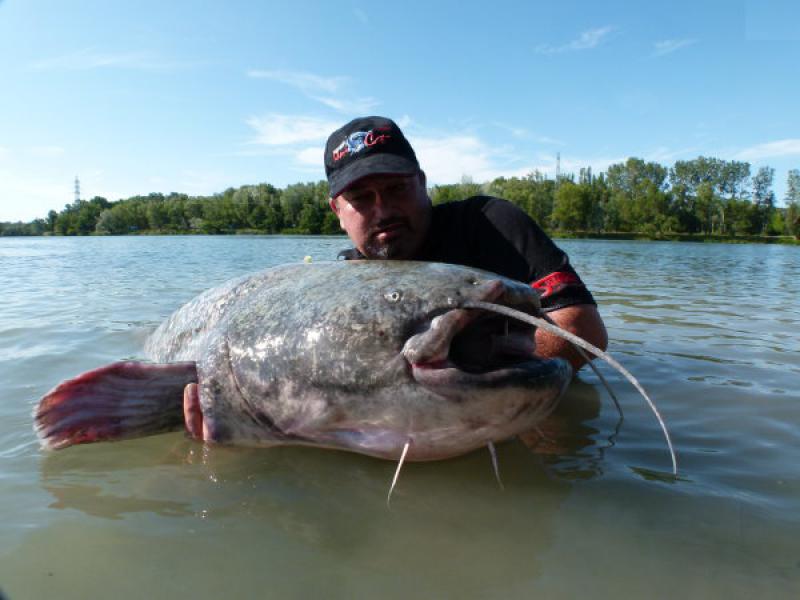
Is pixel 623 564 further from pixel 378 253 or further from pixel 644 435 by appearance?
pixel 378 253

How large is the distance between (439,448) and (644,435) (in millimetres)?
Answer: 1283

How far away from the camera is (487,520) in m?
1.77

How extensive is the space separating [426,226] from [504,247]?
534mm

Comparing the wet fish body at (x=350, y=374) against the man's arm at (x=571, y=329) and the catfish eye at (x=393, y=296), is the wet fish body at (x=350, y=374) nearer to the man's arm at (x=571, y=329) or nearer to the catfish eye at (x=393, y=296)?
the catfish eye at (x=393, y=296)

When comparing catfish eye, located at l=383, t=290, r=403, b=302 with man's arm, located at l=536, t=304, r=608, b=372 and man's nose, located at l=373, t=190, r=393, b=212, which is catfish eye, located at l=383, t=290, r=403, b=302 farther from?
man's nose, located at l=373, t=190, r=393, b=212

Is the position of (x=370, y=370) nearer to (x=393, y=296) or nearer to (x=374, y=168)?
(x=393, y=296)

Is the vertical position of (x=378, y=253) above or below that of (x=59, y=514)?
above

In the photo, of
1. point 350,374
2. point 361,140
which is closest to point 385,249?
point 361,140

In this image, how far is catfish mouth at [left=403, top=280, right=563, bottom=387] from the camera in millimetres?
1687

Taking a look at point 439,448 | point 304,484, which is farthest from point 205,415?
point 439,448

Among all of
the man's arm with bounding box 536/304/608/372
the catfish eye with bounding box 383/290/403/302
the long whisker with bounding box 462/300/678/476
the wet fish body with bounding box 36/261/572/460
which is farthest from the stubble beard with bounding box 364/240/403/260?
the long whisker with bounding box 462/300/678/476

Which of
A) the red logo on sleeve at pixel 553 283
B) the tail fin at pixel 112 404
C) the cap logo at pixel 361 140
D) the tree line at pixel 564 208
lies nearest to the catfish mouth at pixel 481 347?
the red logo on sleeve at pixel 553 283

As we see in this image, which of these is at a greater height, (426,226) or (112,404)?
(426,226)

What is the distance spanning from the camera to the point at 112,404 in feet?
7.29
